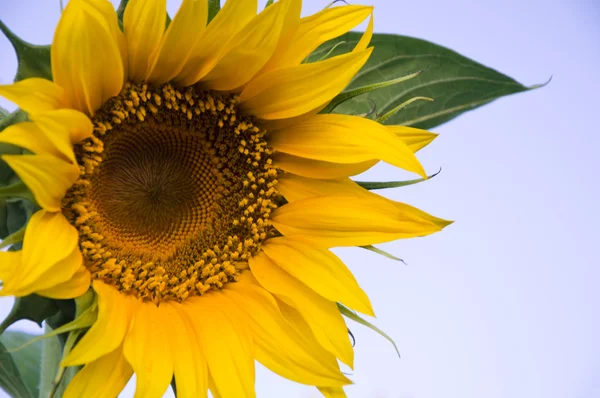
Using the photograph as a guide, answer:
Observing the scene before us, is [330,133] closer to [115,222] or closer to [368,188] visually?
[368,188]

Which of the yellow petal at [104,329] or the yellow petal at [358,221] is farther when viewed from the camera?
the yellow petal at [358,221]

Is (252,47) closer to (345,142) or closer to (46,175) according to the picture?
(345,142)

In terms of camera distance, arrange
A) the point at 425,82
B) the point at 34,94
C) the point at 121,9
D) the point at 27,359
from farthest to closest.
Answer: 1. the point at 27,359
2. the point at 425,82
3. the point at 121,9
4. the point at 34,94

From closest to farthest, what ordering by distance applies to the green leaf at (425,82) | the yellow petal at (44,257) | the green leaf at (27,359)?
the yellow petal at (44,257)
the green leaf at (425,82)
the green leaf at (27,359)

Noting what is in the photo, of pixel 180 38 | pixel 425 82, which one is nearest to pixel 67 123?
pixel 180 38

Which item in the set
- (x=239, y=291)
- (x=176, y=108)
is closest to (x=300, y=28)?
(x=176, y=108)

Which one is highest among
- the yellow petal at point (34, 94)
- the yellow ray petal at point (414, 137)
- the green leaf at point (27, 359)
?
the yellow ray petal at point (414, 137)

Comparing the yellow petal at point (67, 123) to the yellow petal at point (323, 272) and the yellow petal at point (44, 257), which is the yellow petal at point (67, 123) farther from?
the yellow petal at point (323, 272)

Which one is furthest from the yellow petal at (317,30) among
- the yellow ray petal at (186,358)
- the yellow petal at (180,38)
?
the yellow ray petal at (186,358)
